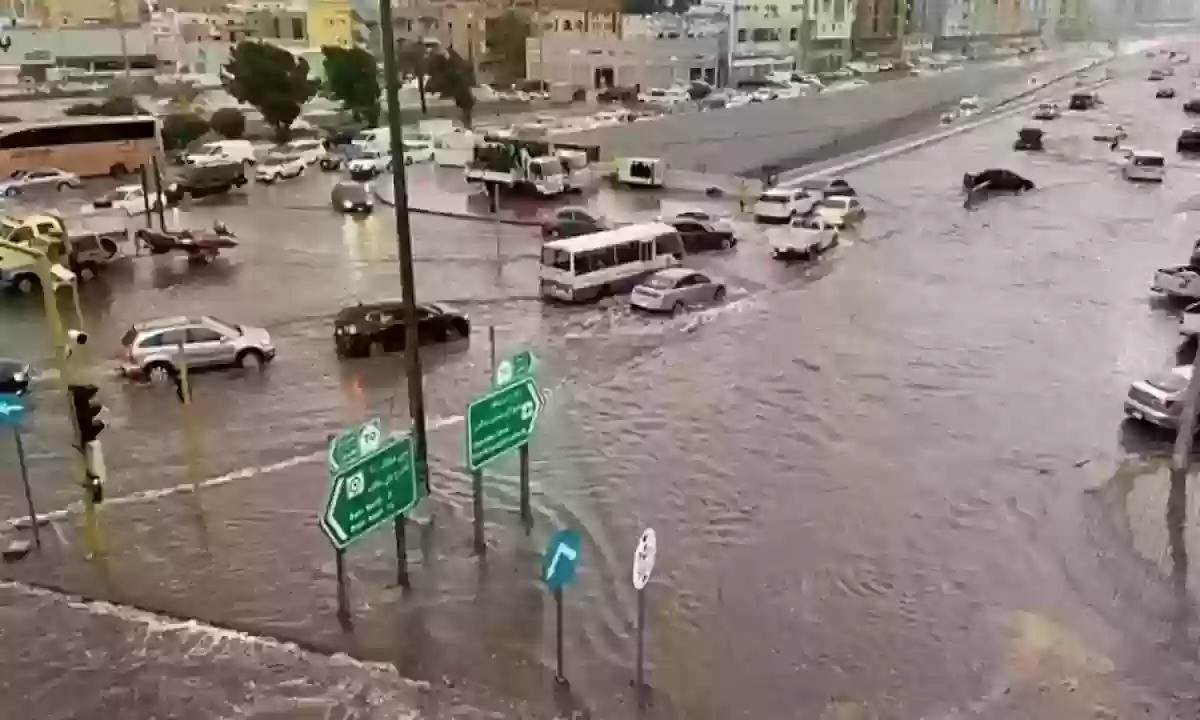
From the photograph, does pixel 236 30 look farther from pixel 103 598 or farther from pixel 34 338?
pixel 103 598

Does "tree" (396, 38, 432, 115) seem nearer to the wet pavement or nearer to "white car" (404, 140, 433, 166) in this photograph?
"white car" (404, 140, 433, 166)

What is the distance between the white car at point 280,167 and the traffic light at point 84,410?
78.1 ft

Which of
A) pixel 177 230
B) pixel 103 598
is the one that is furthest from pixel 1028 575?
pixel 177 230

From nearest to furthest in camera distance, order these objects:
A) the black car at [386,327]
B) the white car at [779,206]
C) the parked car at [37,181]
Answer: the black car at [386,327] < the white car at [779,206] < the parked car at [37,181]

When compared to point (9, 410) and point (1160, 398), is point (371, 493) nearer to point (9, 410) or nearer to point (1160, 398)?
point (9, 410)

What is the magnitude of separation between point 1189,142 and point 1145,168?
896 cm

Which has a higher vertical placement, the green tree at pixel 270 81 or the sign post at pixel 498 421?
the green tree at pixel 270 81

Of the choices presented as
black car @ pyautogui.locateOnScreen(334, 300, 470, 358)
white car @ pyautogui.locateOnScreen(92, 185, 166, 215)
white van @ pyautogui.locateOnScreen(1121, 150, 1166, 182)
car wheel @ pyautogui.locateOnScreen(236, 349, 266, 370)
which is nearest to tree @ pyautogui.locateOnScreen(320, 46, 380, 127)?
white car @ pyautogui.locateOnScreen(92, 185, 166, 215)

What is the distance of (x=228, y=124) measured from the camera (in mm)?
40719

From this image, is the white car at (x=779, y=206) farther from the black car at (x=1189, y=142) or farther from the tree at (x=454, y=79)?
the tree at (x=454, y=79)

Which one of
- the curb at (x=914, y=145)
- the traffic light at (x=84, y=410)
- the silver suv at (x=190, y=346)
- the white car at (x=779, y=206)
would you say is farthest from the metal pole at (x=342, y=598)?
the curb at (x=914, y=145)

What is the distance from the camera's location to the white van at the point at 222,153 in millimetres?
33588

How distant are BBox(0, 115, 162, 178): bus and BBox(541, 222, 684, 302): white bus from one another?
15.8 metres

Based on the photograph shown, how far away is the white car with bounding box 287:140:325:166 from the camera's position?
3628 centimetres
